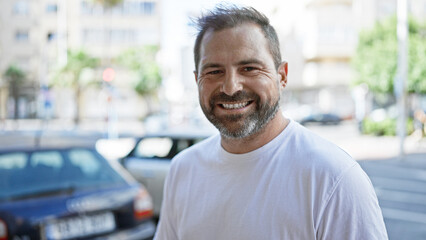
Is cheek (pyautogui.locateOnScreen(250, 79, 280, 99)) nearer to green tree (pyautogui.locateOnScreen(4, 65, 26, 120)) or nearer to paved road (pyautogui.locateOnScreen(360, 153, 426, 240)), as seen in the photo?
paved road (pyautogui.locateOnScreen(360, 153, 426, 240))

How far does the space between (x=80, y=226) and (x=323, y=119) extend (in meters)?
36.2

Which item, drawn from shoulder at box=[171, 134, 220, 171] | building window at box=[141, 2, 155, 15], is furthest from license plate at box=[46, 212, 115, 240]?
building window at box=[141, 2, 155, 15]

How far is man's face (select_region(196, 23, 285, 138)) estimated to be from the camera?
1.65 m

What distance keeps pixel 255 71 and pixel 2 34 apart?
58.9 meters

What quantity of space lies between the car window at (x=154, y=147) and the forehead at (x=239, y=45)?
5795 millimetres

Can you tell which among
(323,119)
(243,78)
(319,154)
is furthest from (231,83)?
(323,119)

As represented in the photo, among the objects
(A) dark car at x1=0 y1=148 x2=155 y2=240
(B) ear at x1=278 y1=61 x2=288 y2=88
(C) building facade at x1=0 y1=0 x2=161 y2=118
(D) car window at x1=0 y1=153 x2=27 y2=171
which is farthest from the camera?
(C) building facade at x1=0 y1=0 x2=161 y2=118

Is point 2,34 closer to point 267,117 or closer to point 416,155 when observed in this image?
point 416,155

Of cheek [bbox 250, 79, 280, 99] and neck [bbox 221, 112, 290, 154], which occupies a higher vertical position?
cheek [bbox 250, 79, 280, 99]

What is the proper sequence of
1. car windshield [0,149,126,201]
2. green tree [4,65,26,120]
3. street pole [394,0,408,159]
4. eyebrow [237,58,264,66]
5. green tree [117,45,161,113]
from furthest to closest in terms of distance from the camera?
green tree [4,65,26,120] → green tree [117,45,161,113] → street pole [394,0,408,159] → car windshield [0,149,126,201] → eyebrow [237,58,264,66]

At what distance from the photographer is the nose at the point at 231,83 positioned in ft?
5.39

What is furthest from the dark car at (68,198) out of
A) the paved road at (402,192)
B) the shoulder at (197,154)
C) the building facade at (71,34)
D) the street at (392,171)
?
the building facade at (71,34)

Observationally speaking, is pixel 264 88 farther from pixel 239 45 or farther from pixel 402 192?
pixel 402 192

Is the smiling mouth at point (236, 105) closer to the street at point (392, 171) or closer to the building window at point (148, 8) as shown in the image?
the street at point (392, 171)
